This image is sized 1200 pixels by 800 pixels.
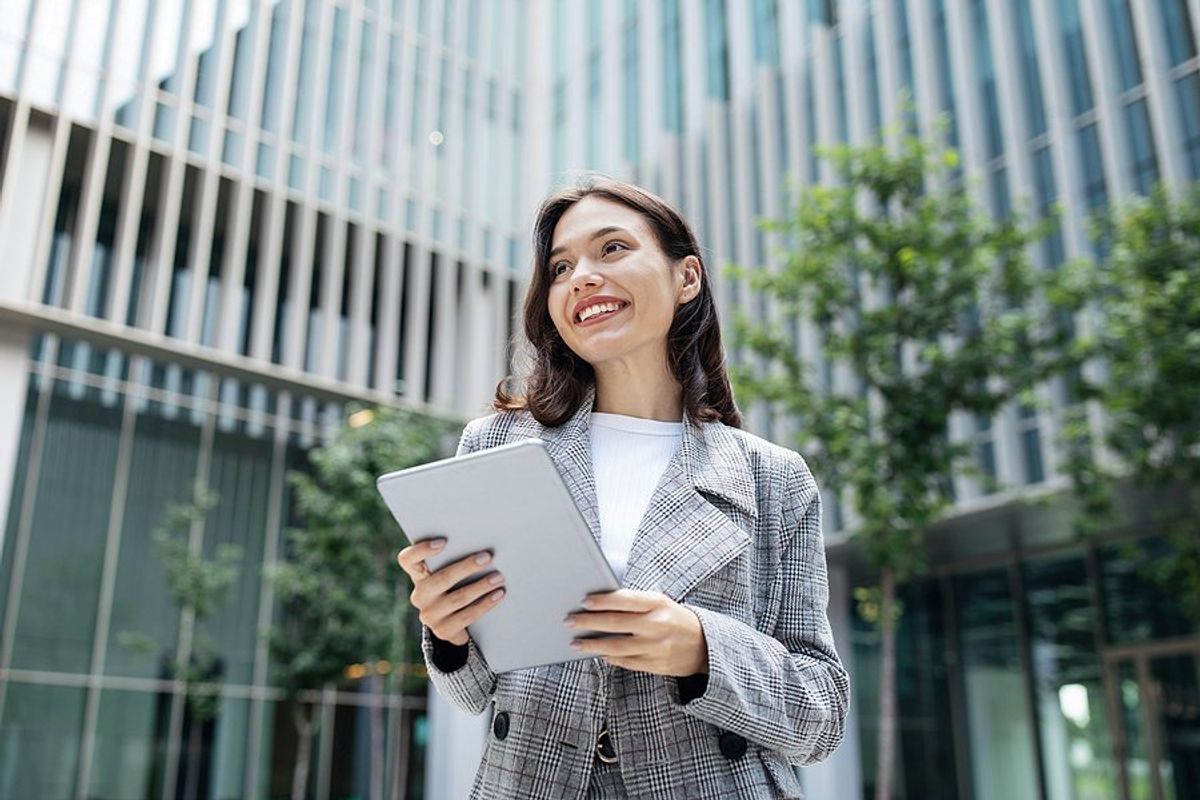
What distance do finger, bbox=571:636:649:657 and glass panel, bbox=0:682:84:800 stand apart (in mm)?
14248

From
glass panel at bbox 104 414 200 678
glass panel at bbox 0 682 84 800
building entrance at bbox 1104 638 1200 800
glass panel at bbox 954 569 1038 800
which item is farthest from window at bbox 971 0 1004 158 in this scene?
glass panel at bbox 0 682 84 800

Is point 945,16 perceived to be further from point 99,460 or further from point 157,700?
point 157,700

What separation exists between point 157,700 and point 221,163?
740 cm

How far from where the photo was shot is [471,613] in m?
1.37

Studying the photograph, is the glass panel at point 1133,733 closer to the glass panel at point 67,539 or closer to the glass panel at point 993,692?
the glass panel at point 993,692

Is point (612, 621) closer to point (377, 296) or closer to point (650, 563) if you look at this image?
point (650, 563)

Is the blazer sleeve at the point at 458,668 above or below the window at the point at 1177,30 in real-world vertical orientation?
below

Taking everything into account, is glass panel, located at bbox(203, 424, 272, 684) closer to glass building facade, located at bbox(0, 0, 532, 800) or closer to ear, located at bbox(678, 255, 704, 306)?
glass building facade, located at bbox(0, 0, 532, 800)

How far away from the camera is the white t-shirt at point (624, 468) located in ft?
5.26

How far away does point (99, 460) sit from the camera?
1444 cm

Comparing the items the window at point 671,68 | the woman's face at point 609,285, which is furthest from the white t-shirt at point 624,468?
the window at point 671,68

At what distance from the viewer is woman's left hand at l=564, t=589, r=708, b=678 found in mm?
1295

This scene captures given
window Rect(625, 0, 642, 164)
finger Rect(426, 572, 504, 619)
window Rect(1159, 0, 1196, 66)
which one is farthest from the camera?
window Rect(625, 0, 642, 164)

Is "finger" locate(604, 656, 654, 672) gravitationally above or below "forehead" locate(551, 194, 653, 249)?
below
